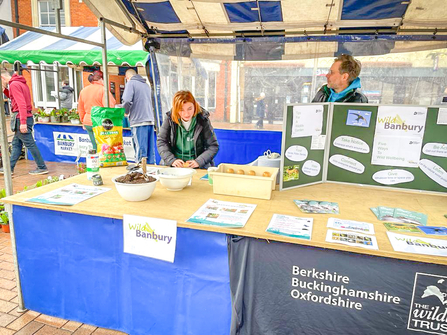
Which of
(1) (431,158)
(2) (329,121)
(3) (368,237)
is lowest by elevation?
(3) (368,237)

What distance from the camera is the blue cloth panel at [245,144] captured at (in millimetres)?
4844

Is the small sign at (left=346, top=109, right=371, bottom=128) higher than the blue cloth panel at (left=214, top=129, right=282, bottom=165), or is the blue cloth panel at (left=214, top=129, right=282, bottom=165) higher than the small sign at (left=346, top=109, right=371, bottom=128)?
the small sign at (left=346, top=109, right=371, bottom=128)

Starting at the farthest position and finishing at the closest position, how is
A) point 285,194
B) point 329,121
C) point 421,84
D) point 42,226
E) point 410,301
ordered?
1. point 421,84
2. point 329,121
3. point 285,194
4. point 42,226
5. point 410,301

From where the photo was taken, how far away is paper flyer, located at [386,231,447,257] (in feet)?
4.30

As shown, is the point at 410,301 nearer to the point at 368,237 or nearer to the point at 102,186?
the point at 368,237

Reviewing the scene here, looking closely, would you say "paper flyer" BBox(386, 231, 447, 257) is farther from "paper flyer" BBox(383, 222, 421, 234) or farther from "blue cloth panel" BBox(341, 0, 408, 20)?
"blue cloth panel" BBox(341, 0, 408, 20)

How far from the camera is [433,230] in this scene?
1.52 meters

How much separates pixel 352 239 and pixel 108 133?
6.23 ft

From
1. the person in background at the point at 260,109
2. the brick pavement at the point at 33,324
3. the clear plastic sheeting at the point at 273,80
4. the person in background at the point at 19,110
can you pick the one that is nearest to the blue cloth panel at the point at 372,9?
the clear plastic sheeting at the point at 273,80

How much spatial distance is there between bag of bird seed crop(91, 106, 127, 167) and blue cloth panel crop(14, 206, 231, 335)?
814 mm

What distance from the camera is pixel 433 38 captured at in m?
3.87

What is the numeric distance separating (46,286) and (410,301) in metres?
1.93

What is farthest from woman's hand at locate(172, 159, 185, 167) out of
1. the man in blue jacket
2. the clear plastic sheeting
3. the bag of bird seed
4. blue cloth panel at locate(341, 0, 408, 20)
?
the man in blue jacket

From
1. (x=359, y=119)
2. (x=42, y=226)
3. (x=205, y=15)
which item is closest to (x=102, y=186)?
(x=42, y=226)
